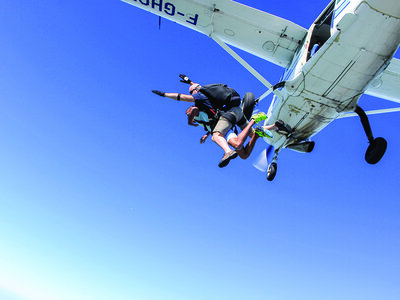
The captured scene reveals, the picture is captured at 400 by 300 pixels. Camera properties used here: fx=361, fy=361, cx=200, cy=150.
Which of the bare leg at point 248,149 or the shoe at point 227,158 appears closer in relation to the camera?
the shoe at point 227,158

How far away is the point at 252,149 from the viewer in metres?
5.92

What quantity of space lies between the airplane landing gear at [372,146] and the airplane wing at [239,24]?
106 inches

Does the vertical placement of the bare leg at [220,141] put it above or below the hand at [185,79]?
below

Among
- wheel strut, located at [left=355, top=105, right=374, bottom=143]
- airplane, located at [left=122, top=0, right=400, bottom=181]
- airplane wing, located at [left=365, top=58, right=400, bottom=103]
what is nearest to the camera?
airplane, located at [left=122, top=0, right=400, bottom=181]

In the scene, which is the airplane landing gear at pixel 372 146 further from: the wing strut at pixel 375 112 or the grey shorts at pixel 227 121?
the grey shorts at pixel 227 121

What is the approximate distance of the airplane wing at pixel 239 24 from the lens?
9.09m

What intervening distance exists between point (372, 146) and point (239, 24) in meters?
A: 4.50

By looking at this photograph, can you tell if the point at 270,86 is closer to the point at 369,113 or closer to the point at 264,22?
the point at 264,22

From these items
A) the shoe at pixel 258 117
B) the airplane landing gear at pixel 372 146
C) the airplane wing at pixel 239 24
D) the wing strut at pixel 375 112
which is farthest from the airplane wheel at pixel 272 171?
the shoe at pixel 258 117

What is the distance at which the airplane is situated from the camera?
617 centimetres

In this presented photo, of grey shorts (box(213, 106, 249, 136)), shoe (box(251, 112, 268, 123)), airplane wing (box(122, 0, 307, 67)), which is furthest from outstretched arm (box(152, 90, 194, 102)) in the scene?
airplane wing (box(122, 0, 307, 67))

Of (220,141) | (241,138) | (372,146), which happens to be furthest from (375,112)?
(220,141)

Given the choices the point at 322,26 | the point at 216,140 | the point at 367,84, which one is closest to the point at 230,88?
the point at 216,140

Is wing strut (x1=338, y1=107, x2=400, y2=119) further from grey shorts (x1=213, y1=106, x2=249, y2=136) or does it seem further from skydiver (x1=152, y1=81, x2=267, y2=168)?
grey shorts (x1=213, y1=106, x2=249, y2=136)
